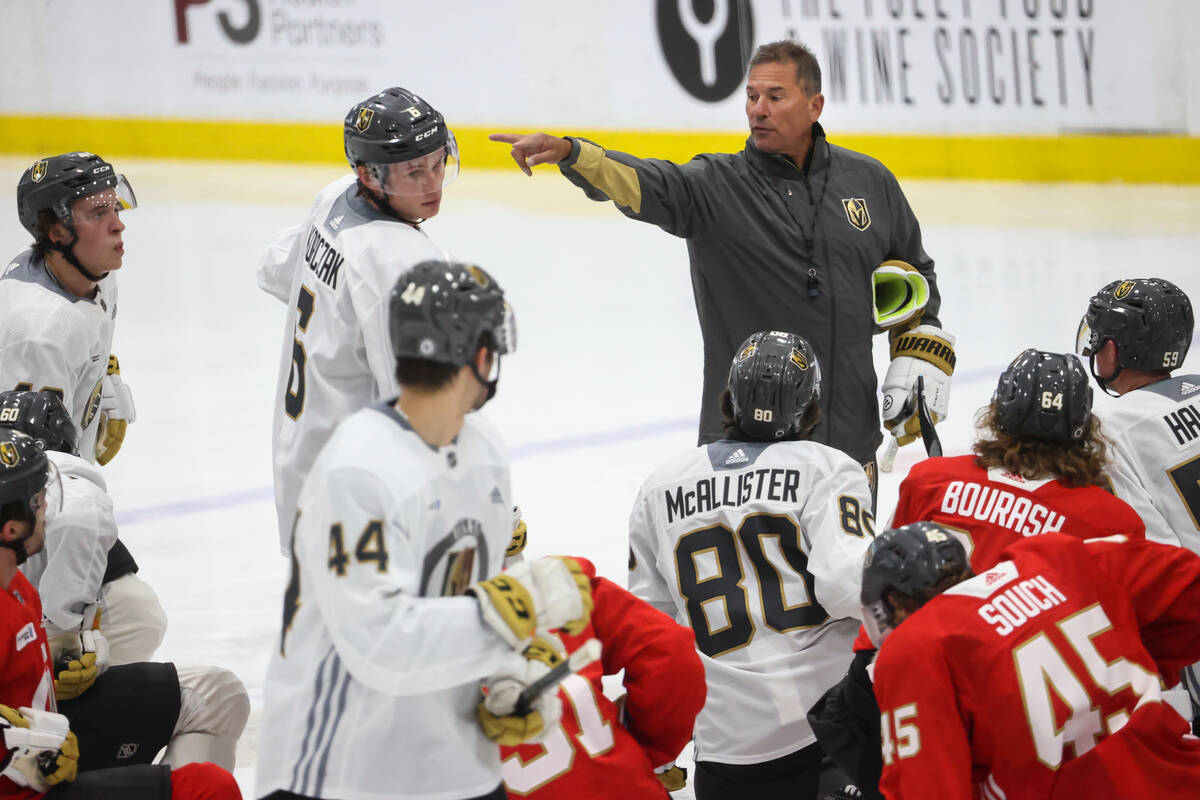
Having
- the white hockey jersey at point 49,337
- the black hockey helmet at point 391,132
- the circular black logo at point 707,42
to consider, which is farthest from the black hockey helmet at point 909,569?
the circular black logo at point 707,42

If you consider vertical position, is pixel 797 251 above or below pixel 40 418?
above

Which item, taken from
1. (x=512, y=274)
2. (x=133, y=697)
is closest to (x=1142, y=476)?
(x=133, y=697)

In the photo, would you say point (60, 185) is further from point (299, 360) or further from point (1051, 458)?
point (1051, 458)

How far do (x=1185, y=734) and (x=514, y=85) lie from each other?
10323mm

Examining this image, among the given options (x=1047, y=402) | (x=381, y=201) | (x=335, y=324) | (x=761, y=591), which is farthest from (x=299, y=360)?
(x=1047, y=402)

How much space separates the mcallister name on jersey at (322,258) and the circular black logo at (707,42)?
9.29m

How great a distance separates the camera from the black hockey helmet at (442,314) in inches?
76.3

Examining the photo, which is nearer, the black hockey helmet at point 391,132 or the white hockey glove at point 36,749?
the white hockey glove at point 36,749

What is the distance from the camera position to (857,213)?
13.2ft

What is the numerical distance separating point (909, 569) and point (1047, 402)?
2.16 ft

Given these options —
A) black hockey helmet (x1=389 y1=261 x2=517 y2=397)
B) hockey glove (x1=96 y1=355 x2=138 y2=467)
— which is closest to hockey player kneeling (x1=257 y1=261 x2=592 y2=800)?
black hockey helmet (x1=389 y1=261 x2=517 y2=397)

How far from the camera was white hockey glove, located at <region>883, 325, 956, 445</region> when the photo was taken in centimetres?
394

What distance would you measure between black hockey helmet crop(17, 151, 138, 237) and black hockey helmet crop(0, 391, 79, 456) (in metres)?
0.75

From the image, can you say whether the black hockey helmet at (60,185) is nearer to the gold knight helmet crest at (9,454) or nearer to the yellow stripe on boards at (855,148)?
the gold knight helmet crest at (9,454)
